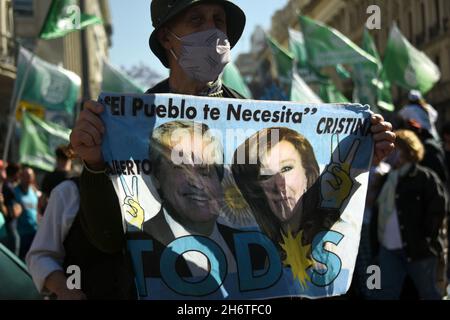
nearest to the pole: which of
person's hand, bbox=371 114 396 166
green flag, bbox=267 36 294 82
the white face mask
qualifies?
green flag, bbox=267 36 294 82

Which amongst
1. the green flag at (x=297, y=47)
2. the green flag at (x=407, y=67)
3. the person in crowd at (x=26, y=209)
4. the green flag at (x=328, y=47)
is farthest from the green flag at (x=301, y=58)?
the person in crowd at (x=26, y=209)

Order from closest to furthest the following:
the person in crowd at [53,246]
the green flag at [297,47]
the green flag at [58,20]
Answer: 1. the person in crowd at [53,246]
2. the green flag at [58,20]
3. the green flag at [297,47]

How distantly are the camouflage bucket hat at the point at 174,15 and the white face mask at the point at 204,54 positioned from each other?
3.6 inches

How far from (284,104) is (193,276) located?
57 cm

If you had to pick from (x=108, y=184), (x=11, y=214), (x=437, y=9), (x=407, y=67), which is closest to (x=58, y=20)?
(x=11, y=214)

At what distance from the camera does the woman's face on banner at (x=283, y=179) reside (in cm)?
248

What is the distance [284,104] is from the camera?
8.21 ft

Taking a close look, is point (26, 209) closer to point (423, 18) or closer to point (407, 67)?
point (407, 67)

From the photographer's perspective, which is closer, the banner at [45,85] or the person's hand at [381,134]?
the person's hand at [381,134]

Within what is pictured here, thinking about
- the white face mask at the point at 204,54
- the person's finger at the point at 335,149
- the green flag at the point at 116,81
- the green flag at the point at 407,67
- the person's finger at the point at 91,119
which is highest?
the green flag at the point at 407,67

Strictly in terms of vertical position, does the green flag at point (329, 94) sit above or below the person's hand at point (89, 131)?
above

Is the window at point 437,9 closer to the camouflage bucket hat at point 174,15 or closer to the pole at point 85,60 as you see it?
the pole at point 85,60

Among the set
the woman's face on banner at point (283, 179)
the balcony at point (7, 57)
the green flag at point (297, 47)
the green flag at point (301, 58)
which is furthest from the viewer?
the balcony at point (7, 57)

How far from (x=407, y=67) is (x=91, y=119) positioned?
38.0ft
